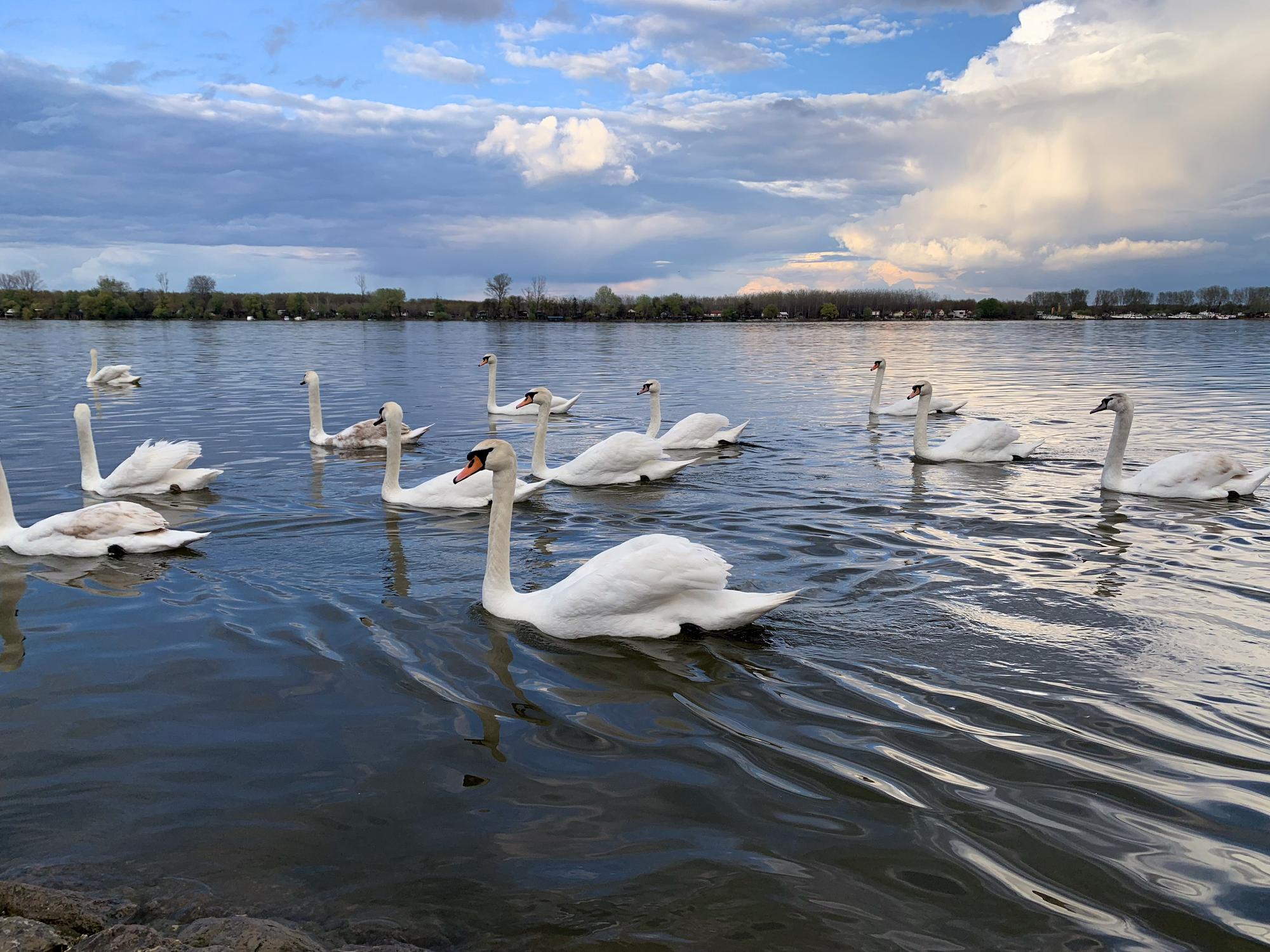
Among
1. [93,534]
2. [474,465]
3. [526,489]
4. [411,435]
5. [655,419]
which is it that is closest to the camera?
[474,465]

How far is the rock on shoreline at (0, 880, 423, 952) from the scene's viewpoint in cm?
289

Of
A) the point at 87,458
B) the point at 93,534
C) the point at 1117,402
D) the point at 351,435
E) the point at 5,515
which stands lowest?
the point at 93,534

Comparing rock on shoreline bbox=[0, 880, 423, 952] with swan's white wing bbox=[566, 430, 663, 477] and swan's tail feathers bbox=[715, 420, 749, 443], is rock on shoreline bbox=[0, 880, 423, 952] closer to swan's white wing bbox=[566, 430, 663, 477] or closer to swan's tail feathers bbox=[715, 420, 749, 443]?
swan's white wing bbox=[566, 430, 663, 477]

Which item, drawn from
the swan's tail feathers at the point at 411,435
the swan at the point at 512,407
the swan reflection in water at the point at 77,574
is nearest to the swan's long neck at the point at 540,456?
the swan's tail feathers at the point at 411,435

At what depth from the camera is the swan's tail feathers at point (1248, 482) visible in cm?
1138

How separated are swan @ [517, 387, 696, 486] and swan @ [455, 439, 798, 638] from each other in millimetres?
5697

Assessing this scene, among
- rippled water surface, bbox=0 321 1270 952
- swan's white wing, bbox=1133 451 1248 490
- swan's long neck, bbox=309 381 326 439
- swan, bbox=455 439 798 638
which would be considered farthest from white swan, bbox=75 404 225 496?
swan's white wing, bbox=1133 451 1248 490

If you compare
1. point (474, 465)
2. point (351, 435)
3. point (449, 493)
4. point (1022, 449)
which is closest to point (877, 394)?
point (1022, 449)

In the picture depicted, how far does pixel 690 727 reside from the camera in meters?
5.23

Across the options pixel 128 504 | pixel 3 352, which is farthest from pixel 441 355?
pixel 128 504

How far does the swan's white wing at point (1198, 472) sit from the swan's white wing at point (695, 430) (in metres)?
7.06

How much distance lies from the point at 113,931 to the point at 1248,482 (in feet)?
42.9

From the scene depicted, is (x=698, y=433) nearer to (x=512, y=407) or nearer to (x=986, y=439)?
(x=986, y=439)

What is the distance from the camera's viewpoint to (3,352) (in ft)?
149
